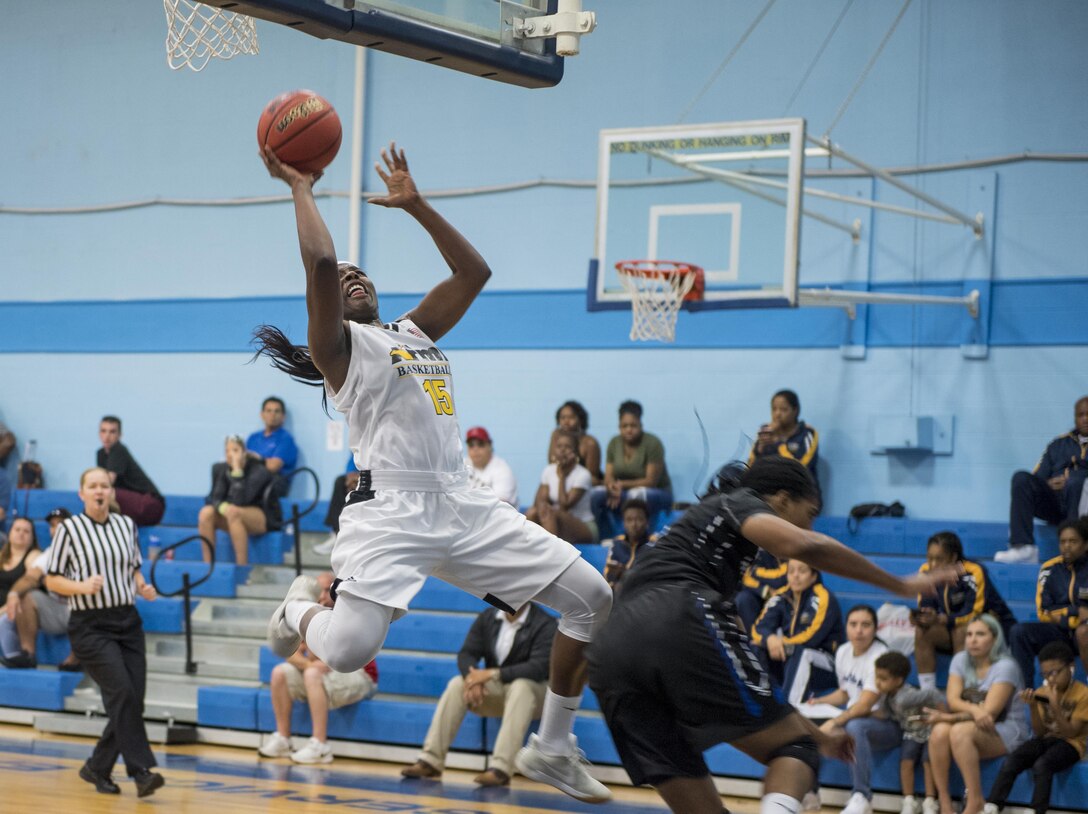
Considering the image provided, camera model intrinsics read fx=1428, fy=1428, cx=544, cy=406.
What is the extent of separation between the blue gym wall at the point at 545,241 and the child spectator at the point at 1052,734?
12.4 ft

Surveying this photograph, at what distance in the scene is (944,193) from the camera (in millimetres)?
12695

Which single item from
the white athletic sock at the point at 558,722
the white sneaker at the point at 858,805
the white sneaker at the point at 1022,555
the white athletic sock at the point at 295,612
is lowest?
the white sneaker at the point at 858,805

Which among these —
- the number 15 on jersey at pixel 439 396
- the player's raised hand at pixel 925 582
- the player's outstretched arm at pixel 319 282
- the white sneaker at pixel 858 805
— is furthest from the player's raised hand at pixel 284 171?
the white sneaker at pixel 858 805

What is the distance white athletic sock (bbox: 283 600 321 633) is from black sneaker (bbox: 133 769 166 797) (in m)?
3.94

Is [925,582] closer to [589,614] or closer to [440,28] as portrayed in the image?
[589,614]

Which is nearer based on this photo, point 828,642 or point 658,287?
point 828,642

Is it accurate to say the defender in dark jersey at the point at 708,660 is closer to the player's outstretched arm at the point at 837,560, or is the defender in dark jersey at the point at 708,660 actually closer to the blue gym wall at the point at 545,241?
the player's outstretched arm at the point at 837,560

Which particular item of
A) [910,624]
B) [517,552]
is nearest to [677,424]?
[910,624]

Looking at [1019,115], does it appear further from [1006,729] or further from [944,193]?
[1006,729]

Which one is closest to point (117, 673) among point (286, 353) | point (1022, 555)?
point (286, 353)

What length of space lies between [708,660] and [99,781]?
5.95m

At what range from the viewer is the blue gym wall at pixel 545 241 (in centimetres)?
1242

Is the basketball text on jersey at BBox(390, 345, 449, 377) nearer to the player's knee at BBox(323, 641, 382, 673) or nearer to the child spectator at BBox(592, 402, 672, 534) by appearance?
the player's knee at BBox(323, 641, 382, 673)

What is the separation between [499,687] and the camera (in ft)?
32.9
